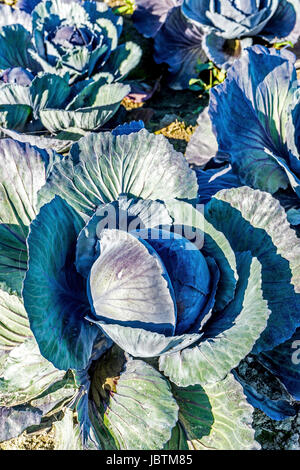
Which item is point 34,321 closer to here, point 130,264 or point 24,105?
point 130,264

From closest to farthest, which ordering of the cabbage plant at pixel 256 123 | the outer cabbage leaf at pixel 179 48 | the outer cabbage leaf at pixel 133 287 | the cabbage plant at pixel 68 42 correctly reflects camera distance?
the outer cabbage leaf at pixel 133 287 → the cabbage plant at pixel 256 123 → the cabbage plant at pixel 68 42 → the outer cabbage leaf at pixel 179 48

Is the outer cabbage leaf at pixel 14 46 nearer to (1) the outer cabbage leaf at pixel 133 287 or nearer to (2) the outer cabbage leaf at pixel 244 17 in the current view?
(2) the outer cabbage leaf at pixel 244 17

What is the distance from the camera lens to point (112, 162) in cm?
200

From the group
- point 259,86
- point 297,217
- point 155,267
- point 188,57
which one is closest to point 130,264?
point 155,267

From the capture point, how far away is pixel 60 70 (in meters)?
3.23

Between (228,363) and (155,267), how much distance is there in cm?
39

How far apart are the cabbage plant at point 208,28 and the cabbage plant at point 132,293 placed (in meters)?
1.80

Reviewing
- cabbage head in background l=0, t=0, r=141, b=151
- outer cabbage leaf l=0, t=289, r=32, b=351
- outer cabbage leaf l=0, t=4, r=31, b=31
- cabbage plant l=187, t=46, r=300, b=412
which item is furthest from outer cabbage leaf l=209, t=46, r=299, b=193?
outer cabbage leaf l=0, t=4, r=31, b=31

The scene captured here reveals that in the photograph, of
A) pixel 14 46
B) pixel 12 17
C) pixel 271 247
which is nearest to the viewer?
pixel 271 247

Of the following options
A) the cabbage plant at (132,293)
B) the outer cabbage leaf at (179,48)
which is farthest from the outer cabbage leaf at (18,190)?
the outer cabbage leaf at (179,48)

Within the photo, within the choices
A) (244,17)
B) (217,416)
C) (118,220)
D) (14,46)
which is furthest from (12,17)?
(217,416)

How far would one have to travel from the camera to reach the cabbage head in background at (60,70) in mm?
2971

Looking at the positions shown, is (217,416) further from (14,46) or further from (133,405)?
(14,46)

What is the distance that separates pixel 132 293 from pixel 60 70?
203 cm
